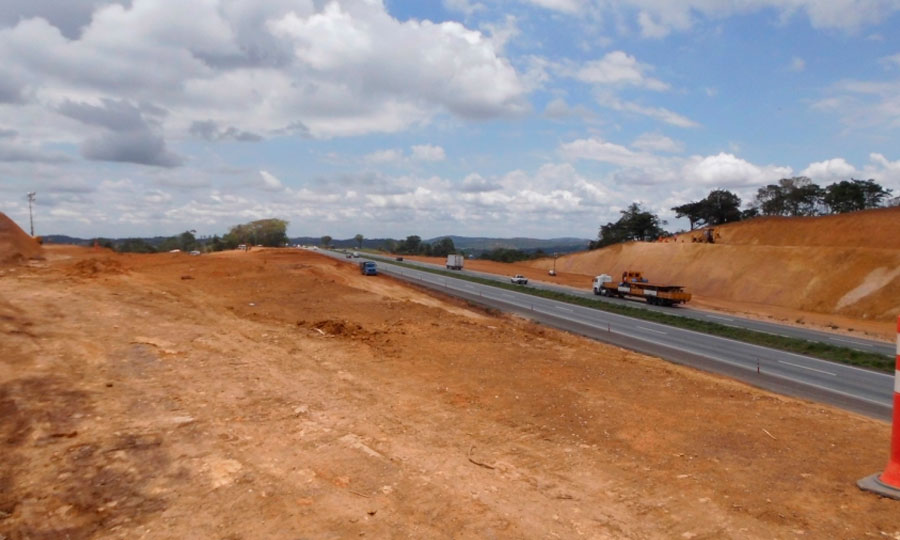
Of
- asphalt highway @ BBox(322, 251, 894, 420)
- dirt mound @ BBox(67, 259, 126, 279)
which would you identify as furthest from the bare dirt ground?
dirt mound @ BBox(67, 259, 126, 279)

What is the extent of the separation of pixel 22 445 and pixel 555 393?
734 cm

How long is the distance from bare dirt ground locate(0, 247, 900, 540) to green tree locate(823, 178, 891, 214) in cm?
8641

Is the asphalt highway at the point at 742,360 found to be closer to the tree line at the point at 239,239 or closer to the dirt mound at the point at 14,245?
the dirt mound at the point at 14,245

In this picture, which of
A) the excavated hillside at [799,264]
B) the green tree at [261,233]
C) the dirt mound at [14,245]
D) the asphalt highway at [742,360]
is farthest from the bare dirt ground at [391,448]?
the green tree at [261,233]

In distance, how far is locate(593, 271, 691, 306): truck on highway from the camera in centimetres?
5122

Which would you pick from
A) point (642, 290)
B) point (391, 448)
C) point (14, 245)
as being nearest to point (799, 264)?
point (642, 290)

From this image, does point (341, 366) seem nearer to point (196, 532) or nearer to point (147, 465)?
point (147, 465)

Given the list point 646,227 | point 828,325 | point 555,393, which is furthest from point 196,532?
point 646,227

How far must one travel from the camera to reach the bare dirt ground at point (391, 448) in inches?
202

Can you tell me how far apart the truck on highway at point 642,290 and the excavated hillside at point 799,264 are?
1157 cm

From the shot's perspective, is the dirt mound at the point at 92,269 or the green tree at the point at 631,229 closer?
the dirt mound at the point at 92,269

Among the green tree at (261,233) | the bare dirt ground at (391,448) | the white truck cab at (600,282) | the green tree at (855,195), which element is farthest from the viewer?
the green tree at (261,233)

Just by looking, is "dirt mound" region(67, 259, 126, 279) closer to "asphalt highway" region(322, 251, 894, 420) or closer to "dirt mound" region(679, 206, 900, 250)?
"asphalt highway" region(322, 251, 894, 420)

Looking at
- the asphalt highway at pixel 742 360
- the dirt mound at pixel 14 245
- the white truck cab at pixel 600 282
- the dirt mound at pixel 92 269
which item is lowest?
the asphalt highway at pixel 742 360
